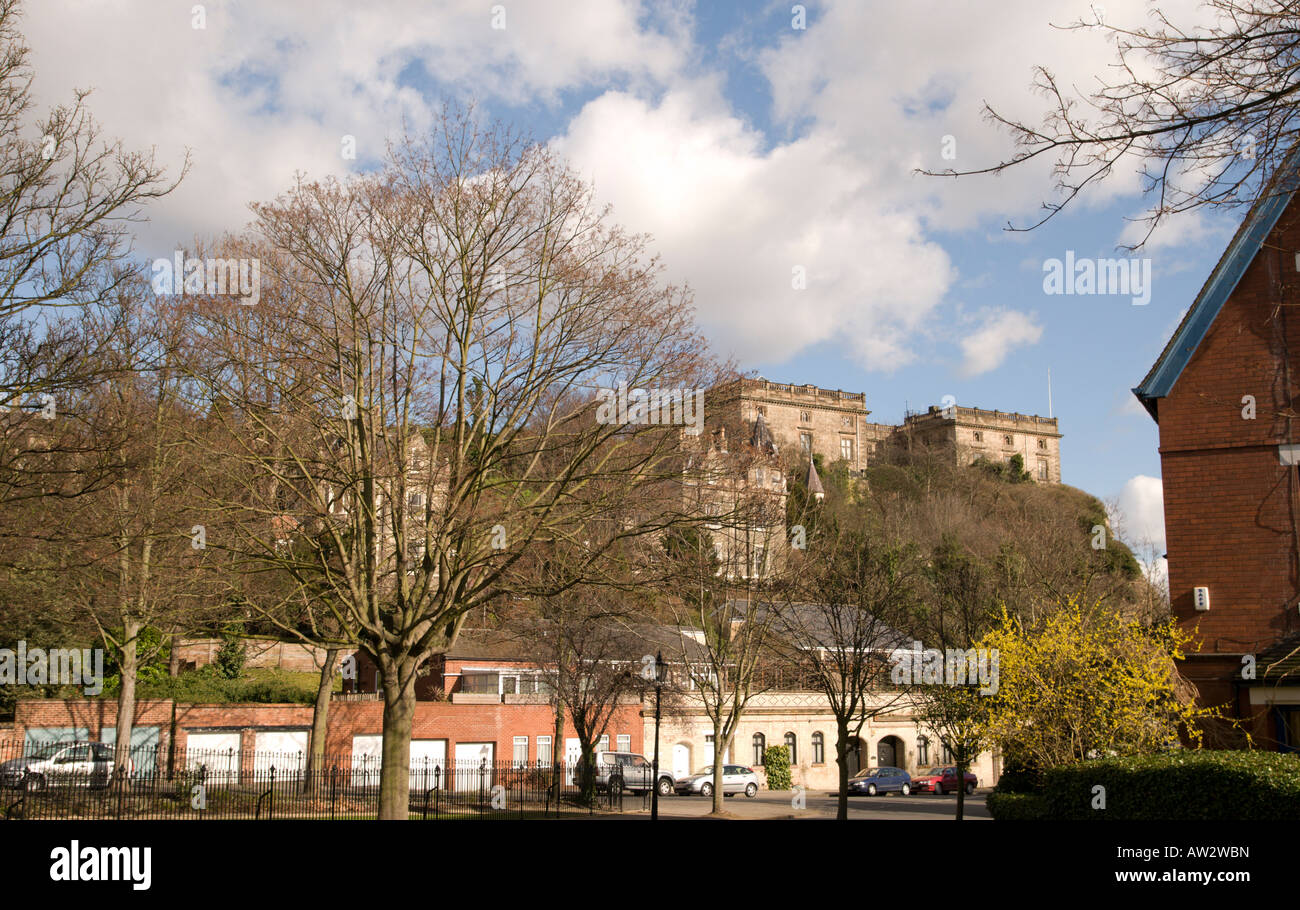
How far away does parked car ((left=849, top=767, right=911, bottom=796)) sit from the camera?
4439 centimetres

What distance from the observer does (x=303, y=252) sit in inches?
674

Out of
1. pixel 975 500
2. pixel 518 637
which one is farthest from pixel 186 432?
pixel 975 500

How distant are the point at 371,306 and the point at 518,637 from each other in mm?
23981

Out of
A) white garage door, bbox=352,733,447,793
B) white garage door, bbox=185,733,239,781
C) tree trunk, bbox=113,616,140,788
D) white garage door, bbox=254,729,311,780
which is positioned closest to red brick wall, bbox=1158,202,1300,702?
tree trunk, bbox=113,616,140,788

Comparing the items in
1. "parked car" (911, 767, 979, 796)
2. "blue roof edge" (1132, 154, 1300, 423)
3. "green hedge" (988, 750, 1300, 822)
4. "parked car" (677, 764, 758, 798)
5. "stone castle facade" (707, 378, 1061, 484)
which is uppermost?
"stone castle facade" (707, 378, 1061, 484)

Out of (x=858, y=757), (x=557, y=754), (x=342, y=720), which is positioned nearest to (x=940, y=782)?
(x=858, y=757)

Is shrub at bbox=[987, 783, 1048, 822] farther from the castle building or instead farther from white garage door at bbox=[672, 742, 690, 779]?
the castle building

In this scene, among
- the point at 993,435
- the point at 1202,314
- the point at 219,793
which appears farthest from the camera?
the point at 993,435

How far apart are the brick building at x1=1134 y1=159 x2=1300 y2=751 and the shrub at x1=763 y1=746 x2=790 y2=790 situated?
30015 mm

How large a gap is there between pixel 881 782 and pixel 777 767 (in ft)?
15.7

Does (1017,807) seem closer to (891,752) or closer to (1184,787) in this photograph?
(1184,787)

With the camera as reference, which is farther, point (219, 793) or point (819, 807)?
point (819, 807)

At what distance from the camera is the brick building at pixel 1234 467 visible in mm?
18469

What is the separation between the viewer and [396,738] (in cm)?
1703
